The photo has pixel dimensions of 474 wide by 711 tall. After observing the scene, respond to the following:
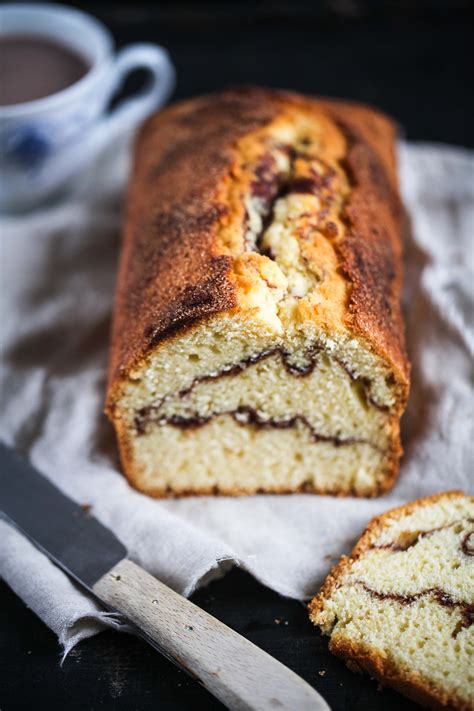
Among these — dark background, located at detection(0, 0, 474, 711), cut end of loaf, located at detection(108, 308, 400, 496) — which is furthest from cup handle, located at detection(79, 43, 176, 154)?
cut end of loaf, located at detection(108, 308, 400, 496)

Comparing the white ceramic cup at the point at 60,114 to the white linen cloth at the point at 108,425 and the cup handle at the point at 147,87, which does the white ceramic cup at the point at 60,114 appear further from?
the white linen cloth at the point at 108,425

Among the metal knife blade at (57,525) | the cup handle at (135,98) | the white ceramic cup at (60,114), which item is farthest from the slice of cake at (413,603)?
the cup handle at (135,98)

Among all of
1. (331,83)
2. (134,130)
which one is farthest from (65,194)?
(331,83)

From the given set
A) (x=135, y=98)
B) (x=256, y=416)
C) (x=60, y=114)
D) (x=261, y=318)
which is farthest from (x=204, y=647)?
(x=135, y=98)

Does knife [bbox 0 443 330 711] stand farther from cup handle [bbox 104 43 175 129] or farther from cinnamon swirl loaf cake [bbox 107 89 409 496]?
cup handle [bbox 104 43 175 129]

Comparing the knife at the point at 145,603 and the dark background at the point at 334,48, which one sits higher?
the dark background at the point at 334,48

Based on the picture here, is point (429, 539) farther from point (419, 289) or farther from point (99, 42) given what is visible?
point (99, 42)
